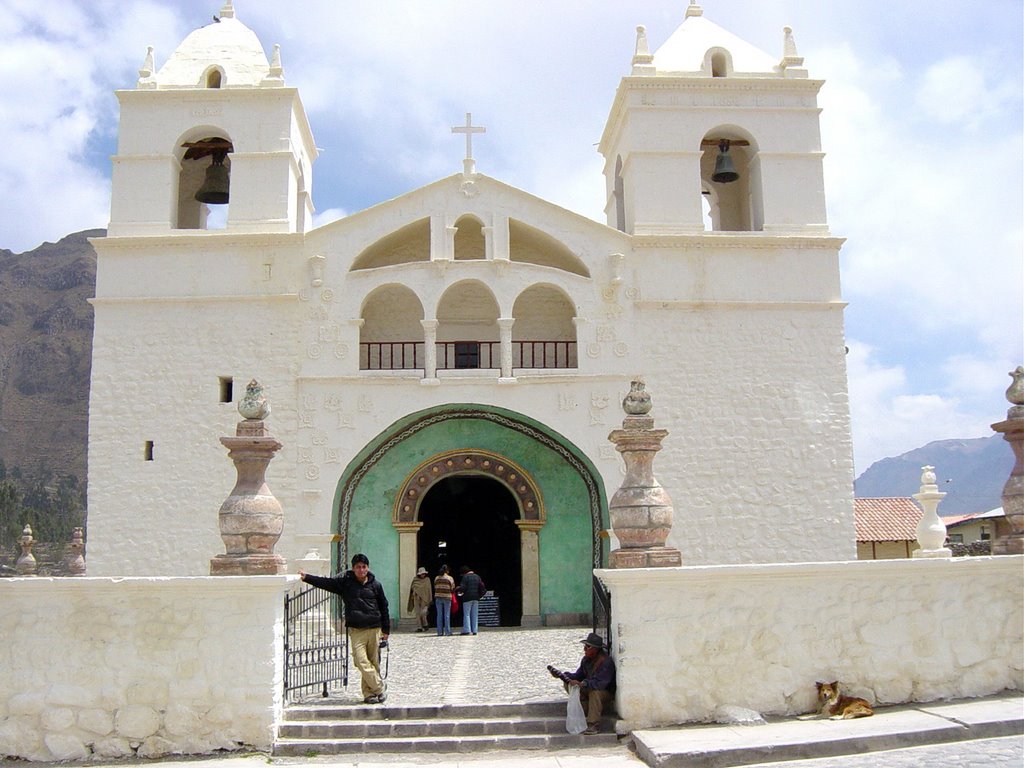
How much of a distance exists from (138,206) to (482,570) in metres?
8.32

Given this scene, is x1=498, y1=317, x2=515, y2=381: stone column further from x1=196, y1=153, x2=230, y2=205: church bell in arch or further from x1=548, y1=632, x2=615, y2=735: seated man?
x1=548, y1=632, x2=615, y2=735: seated man

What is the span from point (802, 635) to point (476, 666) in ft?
13.9

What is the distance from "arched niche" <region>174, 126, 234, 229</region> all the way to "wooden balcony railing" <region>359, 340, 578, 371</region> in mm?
3586

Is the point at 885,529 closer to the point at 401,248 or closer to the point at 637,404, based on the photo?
the point at 401,248

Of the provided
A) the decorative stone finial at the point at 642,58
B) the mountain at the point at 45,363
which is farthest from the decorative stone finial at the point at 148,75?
the mountain at the point at 45,363

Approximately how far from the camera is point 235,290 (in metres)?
16.0

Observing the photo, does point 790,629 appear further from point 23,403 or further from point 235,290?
point 23,403

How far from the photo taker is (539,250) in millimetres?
17562

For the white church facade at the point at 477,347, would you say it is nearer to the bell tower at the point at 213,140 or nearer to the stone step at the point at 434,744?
the bell tower at the point at 213,140

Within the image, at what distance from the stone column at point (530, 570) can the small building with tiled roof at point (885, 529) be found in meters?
12.6

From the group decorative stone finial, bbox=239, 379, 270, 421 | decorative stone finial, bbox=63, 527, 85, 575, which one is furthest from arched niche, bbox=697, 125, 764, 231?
decorative stone finial, bbox=63, 527, 85, 575

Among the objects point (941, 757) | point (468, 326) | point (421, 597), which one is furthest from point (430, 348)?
point (941, 757)

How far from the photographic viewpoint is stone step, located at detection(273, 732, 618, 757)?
7.62 metres

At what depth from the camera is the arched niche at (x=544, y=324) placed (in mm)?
17188
